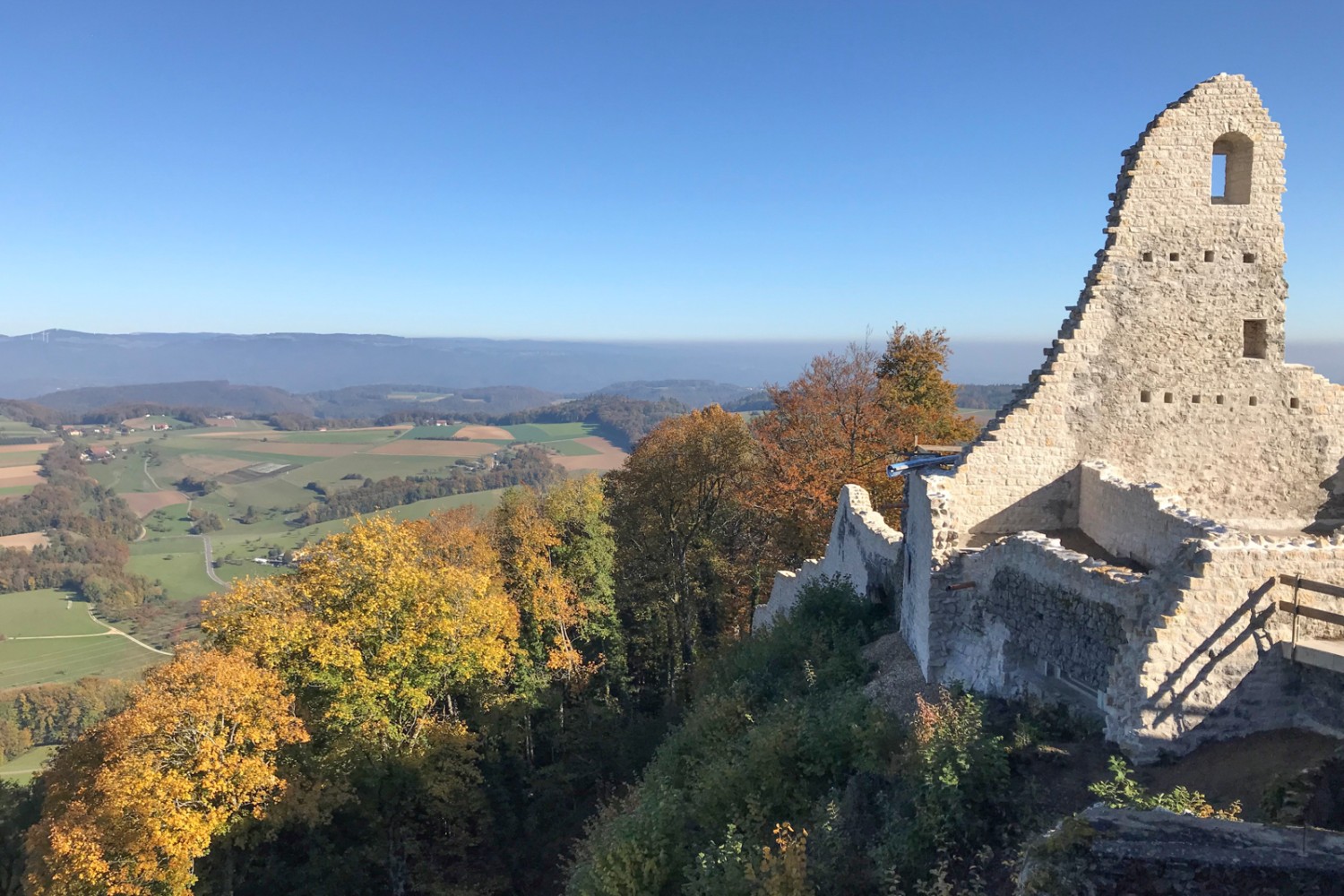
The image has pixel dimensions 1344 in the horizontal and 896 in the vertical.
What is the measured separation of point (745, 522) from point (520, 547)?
7.71 metres

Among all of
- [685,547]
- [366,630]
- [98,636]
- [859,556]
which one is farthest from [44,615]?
[859,556]

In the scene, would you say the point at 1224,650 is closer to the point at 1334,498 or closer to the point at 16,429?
the point at 1334,498

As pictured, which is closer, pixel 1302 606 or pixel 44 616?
pixel 1302 606

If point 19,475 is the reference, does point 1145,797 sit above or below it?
above

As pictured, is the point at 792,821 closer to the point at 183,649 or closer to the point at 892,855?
the point at 892,855

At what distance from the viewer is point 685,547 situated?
1030 inches

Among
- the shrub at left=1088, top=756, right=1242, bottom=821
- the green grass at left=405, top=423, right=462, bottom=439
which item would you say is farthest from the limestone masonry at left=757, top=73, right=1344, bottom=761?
the green grass at left=405, top=423, right=462, bottom=439

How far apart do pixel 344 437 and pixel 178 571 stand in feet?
239

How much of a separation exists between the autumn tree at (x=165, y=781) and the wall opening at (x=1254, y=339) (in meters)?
17.6

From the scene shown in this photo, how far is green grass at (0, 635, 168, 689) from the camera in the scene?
56969 mm

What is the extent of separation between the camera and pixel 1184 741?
24.8 ft

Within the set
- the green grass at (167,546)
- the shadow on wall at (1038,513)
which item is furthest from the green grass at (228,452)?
the shadow on wall at (1038,513)

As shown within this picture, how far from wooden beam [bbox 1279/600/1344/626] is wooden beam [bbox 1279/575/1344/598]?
171 millimetres

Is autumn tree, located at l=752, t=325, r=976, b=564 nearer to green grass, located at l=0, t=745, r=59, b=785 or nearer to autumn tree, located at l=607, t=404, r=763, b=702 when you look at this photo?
autumn tree, located at l=607, t=404, r=763, b=702
